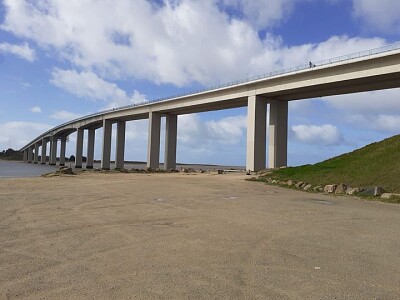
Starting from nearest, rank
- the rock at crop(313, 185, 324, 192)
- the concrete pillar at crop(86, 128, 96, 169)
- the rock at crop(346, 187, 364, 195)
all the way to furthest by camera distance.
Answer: the rock at crop(346, 187, 364, 195), the rock at crop(313, 185, 324, 192), the concrete pillar at crop(86, 128, 96, 169)

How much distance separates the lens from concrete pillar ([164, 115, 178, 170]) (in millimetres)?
78062

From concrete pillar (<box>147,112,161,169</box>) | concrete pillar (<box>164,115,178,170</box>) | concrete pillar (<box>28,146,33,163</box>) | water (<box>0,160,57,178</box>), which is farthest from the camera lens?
concrete pillar (<box>28,146,33,163</box>)

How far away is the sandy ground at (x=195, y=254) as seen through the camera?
17.9 feet

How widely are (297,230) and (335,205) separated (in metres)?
7.05

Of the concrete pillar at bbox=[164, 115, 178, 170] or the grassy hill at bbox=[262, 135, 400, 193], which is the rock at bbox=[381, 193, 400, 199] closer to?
the grassy hill at bbox=[262, 135, 400, 193]

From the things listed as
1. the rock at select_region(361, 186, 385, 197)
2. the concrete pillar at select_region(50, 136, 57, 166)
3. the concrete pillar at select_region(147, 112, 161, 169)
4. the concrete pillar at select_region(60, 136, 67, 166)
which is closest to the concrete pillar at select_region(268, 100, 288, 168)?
the concrete pillar at select_region(147, 112, 161, 169)

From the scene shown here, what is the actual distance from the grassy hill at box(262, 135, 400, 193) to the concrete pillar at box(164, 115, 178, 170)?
45.4 meters

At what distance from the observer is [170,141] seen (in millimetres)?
78312

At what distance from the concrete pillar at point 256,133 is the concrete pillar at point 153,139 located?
91.7 ft

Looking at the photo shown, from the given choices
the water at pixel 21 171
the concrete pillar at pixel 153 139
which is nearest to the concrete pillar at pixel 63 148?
the water at pixel 21 171

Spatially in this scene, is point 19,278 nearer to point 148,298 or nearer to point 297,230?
point 148,298

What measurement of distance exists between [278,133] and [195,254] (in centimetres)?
4859

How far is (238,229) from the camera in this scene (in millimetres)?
10164

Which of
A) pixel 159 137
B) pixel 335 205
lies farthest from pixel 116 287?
pixel 159 137
